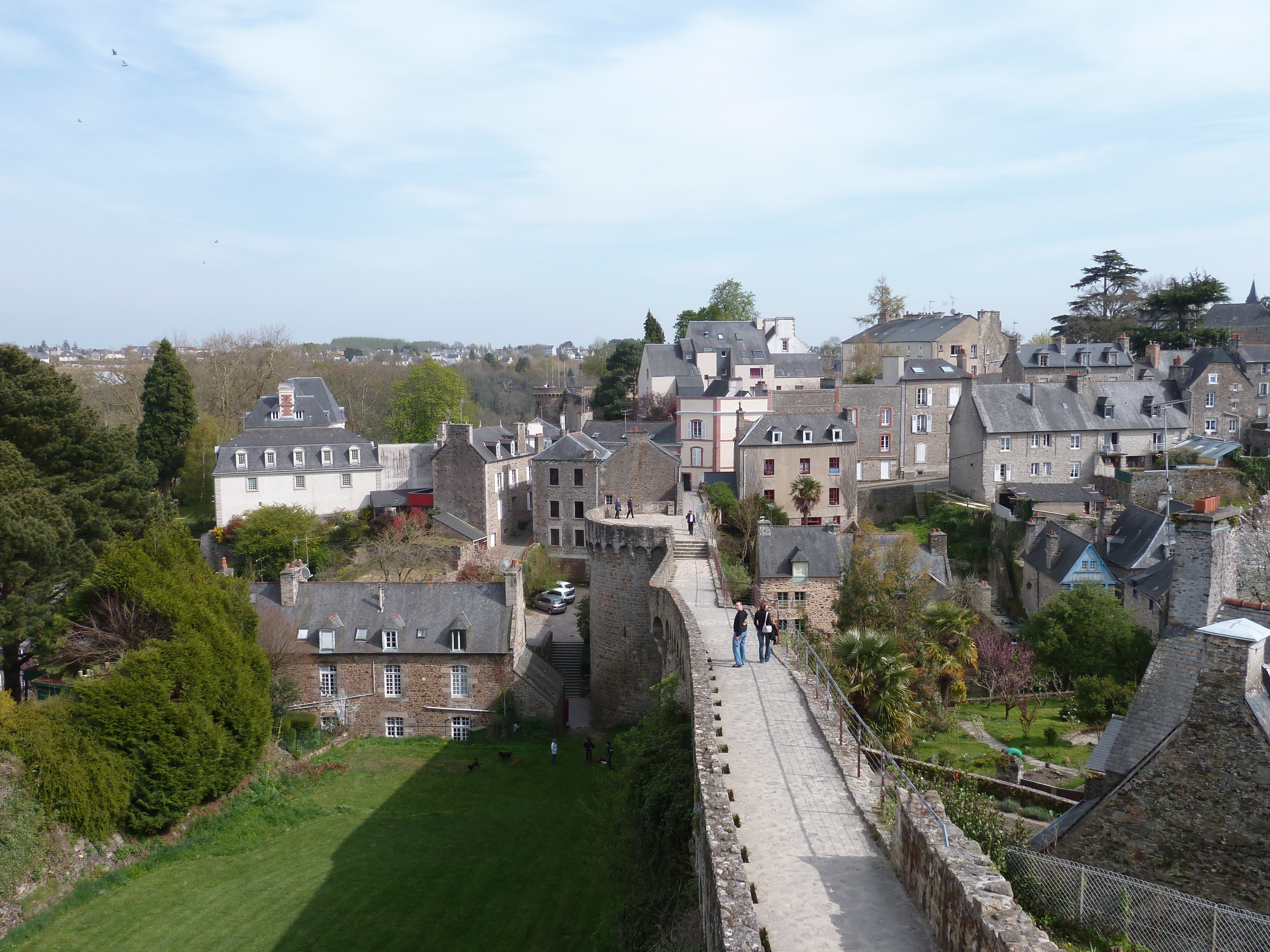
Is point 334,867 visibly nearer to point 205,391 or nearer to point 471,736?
point 471,736

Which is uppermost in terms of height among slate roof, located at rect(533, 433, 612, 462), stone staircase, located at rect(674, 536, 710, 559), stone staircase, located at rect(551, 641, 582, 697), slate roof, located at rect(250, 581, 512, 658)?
slate roof, located at rect(533, 433, 612, 462)

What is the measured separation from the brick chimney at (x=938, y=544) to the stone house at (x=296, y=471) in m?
24.7

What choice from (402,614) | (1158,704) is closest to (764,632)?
(1158,704)

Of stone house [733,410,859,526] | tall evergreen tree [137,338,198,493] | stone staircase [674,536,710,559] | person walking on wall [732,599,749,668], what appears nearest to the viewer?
person walking on wall [732,599,749,668]

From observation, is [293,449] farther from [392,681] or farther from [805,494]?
[805,494]

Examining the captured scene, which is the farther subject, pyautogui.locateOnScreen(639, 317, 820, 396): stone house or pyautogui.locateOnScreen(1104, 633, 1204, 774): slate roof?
pyautogui.locateOnScreen(639, 317, 820, 396): stone house

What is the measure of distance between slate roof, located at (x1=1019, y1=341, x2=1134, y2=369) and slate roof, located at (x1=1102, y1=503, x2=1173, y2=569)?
2122cm

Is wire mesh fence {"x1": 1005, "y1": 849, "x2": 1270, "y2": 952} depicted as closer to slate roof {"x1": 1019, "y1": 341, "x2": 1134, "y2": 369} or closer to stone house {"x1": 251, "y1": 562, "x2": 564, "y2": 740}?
stone house {"x1": 251, "y1": 562, "x2": 564, "y2": 740}

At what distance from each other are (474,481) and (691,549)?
1805cm


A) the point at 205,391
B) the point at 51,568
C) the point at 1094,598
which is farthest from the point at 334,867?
the point at 205,391

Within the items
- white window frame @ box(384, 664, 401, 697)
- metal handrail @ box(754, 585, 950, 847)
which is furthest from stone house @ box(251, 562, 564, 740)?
metal handrail @ box(754, 585, 950, 847)

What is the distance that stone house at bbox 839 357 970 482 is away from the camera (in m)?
46.0

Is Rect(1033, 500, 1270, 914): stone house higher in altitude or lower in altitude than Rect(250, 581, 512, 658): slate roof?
higher

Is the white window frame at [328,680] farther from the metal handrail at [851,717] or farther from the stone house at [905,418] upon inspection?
the stone house at [905,418]
